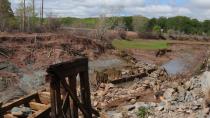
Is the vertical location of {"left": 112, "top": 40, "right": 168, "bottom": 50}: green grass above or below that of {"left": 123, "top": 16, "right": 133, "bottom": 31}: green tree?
below

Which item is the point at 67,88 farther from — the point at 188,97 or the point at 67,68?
the point at 188,97

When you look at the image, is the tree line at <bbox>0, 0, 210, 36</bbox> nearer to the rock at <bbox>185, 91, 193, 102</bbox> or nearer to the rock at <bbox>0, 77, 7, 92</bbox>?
the rock at <bbox>0, 77, 7, 92</bbox>

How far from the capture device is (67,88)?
9164 millimetres

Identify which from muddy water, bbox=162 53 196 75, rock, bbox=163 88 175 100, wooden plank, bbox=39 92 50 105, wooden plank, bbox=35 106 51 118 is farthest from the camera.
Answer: muddy water, bbox=162 53 196 75

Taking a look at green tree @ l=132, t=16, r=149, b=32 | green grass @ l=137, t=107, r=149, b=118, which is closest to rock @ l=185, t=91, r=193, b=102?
green grass @ l=137, t=107, r=149, b=118

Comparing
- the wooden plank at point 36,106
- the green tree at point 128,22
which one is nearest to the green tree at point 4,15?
the wooden plank at point 36,106

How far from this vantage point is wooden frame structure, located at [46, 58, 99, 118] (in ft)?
28.9

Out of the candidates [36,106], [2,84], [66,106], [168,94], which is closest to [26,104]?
[36,106]

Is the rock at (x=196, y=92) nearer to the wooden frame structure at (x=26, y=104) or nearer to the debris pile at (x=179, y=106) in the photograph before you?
the debris pile at (x=179, y=106)

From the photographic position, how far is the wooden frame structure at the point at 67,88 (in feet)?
28.9

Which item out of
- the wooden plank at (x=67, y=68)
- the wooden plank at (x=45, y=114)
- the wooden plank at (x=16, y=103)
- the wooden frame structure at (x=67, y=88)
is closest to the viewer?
the wooden plank at (x=67, y=68)

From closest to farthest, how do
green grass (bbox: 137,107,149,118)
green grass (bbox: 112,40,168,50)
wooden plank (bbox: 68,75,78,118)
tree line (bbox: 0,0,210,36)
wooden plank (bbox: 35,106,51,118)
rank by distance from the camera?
wooden plank (bbox: 35,106,51,118)
wooden plank (bbox: 68,75,78,118)
green grass (bbox: 137,107,149,118)
tree line (bbox: 0,0,210,36)
green grass (bbox: 112,40,168,50)

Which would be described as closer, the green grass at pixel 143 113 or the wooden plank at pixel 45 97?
the wooden plank at pixel 45 97

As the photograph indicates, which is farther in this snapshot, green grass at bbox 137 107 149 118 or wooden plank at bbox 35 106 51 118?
green grass at bbox 137 107 149 118
